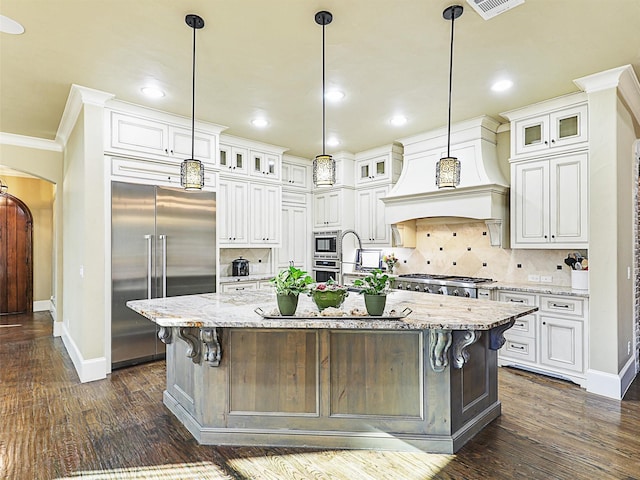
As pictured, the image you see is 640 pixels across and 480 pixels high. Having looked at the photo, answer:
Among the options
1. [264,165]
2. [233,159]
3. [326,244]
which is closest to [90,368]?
[233,159]

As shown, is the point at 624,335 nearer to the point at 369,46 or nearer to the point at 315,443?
the point at 315,443

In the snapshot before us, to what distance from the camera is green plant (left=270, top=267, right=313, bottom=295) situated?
2.36m

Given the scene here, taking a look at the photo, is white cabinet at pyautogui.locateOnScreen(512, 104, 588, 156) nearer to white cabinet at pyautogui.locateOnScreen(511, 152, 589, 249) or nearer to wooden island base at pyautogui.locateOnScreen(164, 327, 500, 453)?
white cabinet at pyautogui.locateOnScreen(511, 152, 589, 249)

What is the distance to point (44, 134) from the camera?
5.11 metres

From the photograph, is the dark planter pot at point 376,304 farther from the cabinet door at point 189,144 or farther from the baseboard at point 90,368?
the cabinet door at point 189,144

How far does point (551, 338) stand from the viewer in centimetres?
381

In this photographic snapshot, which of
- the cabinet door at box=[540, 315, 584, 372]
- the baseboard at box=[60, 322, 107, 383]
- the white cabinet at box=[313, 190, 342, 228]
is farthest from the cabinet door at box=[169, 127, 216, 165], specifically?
the cabinet door at box=[540, 315, 584, 372]

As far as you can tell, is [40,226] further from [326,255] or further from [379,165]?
[379,165]

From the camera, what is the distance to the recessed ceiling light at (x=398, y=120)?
445 centimetres

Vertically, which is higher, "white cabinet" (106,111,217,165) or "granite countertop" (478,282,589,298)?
Result: "white cabinet" (106,111,217,165)

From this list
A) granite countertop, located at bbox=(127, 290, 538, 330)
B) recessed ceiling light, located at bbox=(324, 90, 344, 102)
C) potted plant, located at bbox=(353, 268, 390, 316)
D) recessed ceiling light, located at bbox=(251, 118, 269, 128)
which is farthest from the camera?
recessed ceiling light, located at bbox=(251, 118, 269, 128)

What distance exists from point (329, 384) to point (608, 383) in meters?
2.68

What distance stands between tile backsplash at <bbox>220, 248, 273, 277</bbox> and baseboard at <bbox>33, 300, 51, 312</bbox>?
486 cm

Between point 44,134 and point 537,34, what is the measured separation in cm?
583
